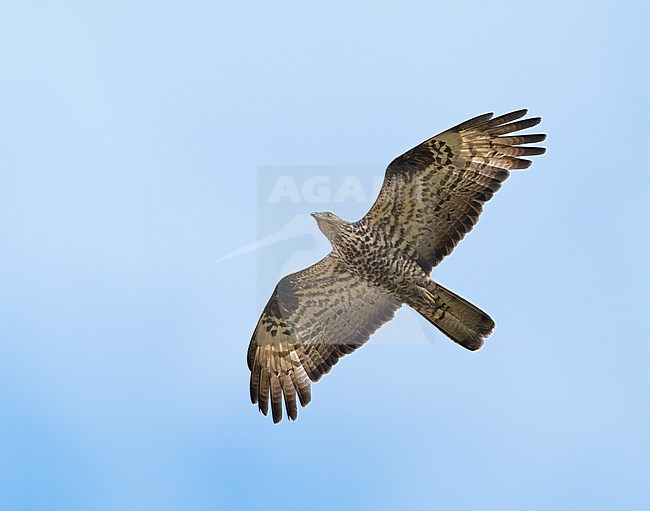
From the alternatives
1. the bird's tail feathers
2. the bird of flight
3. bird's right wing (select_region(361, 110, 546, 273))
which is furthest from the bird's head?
the bird's tail feathers

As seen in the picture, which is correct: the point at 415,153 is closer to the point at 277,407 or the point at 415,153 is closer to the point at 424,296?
the point at 424,296

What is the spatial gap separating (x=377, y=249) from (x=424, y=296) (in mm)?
944

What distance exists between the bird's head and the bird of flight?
14 mm

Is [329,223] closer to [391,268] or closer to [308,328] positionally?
[391,268]

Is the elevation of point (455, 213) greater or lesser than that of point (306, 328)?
greater

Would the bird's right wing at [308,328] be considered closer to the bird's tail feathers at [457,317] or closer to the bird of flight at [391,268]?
the bird of flight at [391,268]

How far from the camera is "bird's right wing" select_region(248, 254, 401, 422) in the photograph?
1350cm

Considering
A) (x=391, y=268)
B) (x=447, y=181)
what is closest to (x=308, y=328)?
(x=391, y=268)

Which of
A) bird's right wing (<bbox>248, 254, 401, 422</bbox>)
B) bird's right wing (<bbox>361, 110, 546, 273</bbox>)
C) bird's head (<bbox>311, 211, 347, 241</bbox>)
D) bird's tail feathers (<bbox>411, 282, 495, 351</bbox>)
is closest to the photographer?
bird's right wing (<bbox>361, 110, 546, 273</bbox>)

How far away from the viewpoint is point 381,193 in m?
12.7

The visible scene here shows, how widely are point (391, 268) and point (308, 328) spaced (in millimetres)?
1733

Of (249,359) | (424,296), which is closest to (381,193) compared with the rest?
(424,296)

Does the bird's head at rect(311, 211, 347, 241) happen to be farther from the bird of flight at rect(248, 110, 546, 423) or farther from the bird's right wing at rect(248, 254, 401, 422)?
the bird's right wing at rect(248, 254, 401, 422)

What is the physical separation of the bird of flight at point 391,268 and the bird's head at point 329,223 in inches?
0.6
